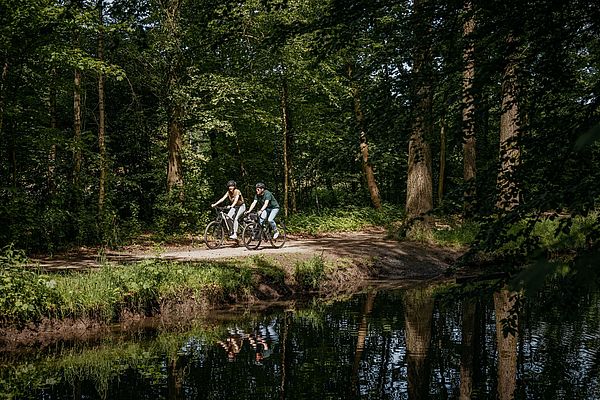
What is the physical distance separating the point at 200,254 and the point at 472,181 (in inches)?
423

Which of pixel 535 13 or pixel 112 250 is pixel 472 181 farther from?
pixel 112 250

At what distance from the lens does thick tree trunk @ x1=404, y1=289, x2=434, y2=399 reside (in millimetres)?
6852

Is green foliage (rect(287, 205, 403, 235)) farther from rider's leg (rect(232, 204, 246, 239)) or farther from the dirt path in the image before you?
rider's leg (rect(232, 204, 246, 239))

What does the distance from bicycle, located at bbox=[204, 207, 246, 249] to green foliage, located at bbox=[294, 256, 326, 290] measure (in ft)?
9.73

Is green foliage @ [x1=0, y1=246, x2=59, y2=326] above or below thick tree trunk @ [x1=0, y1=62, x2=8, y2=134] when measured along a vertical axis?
below

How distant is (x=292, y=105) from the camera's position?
25.4 m

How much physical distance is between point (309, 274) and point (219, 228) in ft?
12.5

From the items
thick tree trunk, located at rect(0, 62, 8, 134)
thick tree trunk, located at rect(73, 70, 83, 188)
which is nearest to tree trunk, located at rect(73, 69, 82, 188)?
thick tree trunk, located at rect(73, 70, 83, 188)

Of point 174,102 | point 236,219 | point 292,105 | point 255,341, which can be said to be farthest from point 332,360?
point 292,105

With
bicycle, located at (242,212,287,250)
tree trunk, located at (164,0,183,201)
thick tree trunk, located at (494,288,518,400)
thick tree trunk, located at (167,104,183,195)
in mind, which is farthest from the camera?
thick tree trunk, located at (167,104,183,195)

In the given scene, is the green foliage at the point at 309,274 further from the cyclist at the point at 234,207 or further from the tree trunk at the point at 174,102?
the tree trunk at the point at 174,102

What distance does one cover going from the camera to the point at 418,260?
16141mm

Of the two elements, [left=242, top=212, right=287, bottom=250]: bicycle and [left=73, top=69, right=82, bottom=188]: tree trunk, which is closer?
[left=242, top=212, right=287, bottom=250]: bicycle

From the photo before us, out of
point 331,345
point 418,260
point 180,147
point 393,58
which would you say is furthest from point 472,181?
point 180,147
